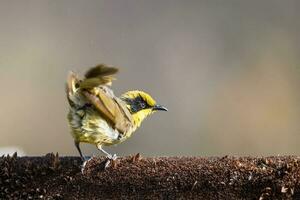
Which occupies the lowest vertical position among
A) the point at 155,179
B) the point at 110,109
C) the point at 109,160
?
the point at 155,179

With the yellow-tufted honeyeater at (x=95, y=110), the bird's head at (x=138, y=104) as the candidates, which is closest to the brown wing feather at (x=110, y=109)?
the yellow-tufted honeyeater at (x=95, y=110)

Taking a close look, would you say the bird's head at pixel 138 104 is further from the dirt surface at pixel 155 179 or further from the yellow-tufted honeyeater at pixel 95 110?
the dirt surface at pixel 155 179

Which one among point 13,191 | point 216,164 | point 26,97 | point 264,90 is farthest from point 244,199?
point 264,90

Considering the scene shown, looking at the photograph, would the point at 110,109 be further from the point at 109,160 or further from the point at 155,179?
the point at 155,179

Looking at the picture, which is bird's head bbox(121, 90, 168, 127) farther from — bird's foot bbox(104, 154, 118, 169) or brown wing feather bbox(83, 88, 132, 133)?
bird's foot bbox(104, 154, 118, 169)

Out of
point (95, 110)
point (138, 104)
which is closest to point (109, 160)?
point (95, 110)

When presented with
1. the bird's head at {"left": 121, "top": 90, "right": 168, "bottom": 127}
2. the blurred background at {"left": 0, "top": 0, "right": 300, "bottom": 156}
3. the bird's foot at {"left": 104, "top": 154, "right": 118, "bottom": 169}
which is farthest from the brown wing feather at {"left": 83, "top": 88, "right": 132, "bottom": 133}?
the blurred background at {"left": 0, "top": 0, "right": 300, "bottom": 156}

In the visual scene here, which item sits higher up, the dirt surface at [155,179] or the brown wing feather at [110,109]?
the brown wing feather at [110,109]
